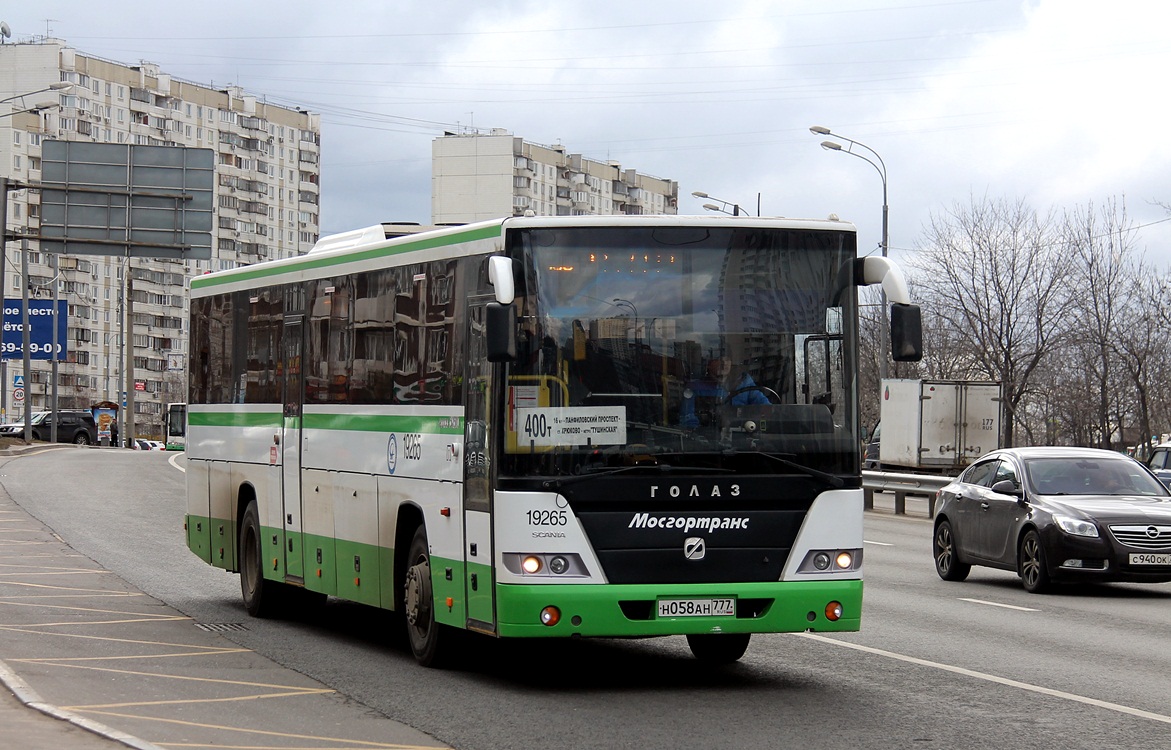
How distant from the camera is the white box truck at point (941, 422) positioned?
43.3 metres

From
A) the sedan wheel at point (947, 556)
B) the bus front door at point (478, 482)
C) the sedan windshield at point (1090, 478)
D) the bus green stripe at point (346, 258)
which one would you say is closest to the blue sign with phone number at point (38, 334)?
the sedan wheel at point (947, 556)

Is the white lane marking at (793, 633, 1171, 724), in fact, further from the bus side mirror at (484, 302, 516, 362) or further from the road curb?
the road curb

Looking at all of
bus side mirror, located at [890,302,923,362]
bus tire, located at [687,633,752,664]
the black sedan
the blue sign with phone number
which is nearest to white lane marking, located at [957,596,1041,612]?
the black sedan

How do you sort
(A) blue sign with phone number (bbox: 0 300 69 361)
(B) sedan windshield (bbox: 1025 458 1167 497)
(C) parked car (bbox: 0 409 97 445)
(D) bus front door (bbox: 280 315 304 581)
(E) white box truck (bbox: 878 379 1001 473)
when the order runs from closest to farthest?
(D) bus front door (bbox: 280 315 304 581), (B) sedan windshield (bbox: 1025 458 1167 497), (E) white box truck (bbox: 878 379 1001 473), (A) blue sign with phone number (bbox: 0 300 69 361), (C) parked car (bbox: 0 409 97 445)

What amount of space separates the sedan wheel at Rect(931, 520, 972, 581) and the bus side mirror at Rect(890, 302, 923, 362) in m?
9.51

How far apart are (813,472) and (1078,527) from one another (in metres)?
7.89

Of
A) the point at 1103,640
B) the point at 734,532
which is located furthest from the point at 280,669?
the point at 1103,640

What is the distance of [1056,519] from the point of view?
1739cm

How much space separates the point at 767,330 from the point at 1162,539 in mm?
8322

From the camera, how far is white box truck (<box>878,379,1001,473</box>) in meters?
43.3

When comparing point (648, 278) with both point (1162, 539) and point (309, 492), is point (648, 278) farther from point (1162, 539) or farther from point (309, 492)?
point (1162, 539)

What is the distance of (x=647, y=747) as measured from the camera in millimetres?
8234

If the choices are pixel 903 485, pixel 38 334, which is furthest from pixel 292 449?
pixel 38 334

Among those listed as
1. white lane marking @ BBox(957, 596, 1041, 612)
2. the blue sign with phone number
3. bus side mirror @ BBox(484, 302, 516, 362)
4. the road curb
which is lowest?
white lane marking @ BBox(957, 596, 1041, 612)
